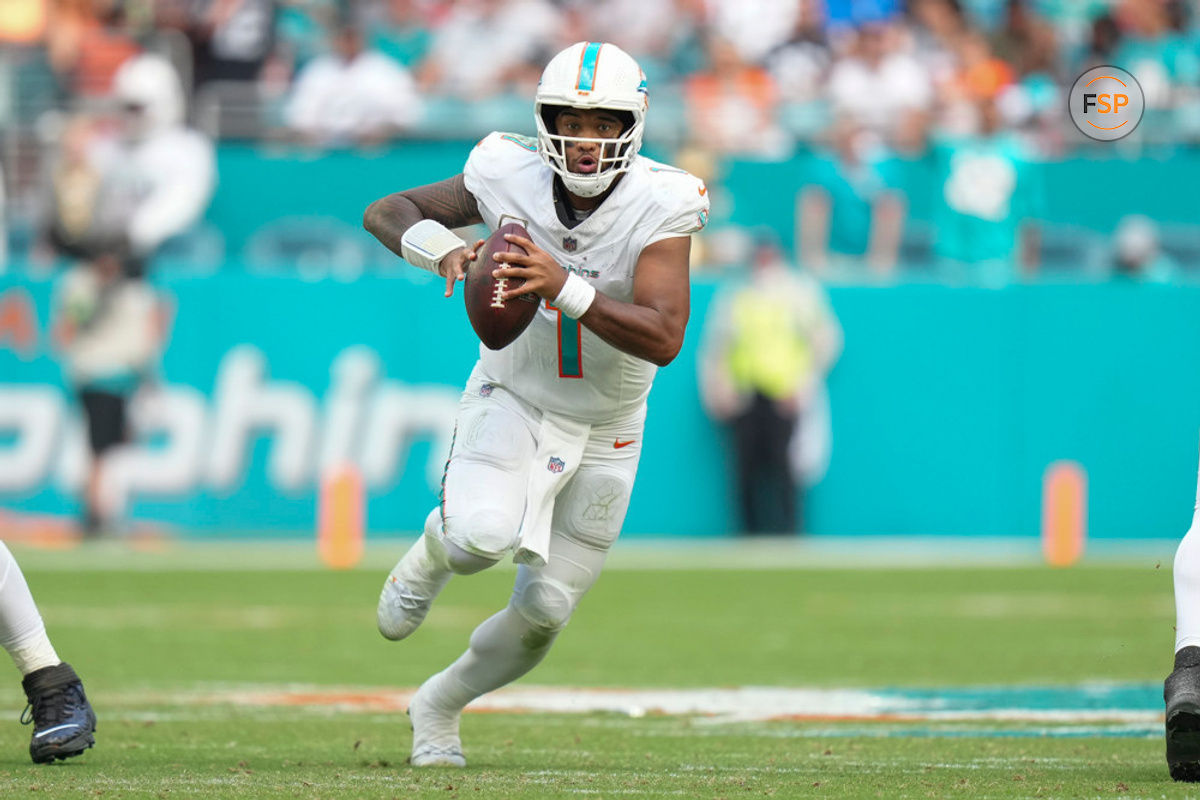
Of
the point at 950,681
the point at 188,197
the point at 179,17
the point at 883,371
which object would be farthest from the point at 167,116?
the point at 950,681

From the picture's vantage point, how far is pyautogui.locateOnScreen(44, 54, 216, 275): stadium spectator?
45.3ft

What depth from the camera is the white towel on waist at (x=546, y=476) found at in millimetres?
5301

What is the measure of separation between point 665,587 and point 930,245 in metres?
4.28

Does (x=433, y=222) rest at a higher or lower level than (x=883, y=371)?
higher

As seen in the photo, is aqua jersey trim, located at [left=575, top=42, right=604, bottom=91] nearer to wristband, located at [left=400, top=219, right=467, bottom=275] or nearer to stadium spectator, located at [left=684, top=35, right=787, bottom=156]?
wristband, located at [left=400, top=219, right=467, bottom=275]

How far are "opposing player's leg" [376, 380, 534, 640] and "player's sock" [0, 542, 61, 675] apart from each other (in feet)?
2.97

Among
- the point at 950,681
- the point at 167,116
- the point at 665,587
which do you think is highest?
the point at 167,116

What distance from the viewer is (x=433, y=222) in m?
5.38

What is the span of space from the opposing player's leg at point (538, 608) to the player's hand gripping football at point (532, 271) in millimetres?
695

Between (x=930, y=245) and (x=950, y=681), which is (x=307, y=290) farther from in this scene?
(x=950, y=681)

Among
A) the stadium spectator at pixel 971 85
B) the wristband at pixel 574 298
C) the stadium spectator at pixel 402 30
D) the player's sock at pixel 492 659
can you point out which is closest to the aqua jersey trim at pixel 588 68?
the wristband at pixel 574 298

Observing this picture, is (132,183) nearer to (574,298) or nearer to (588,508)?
(588,508)

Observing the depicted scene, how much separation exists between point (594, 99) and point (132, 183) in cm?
936

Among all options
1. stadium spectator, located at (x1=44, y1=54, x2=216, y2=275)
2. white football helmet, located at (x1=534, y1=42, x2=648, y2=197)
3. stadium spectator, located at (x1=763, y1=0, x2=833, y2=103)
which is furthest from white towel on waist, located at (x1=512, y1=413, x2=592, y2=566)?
stadium spectator, located at (x1=763, y1=0, x2=833, y2=103)
